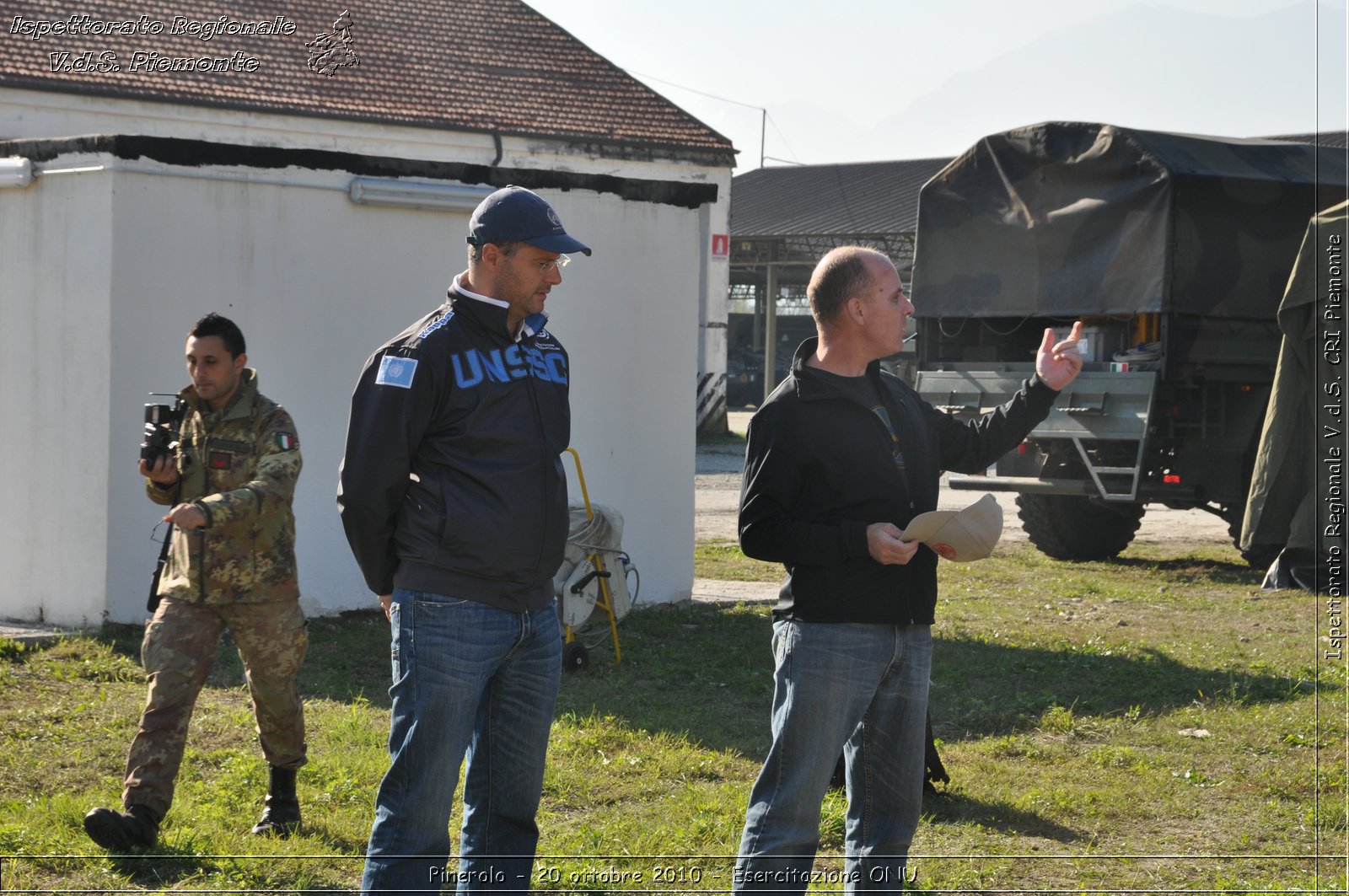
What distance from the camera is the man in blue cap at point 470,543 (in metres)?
3.43

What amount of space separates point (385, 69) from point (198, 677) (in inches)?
774

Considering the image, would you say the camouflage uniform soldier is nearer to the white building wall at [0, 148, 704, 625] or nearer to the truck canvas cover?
the white building wall at [0, 148, 704, 625]

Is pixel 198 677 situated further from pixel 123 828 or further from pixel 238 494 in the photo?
pixel 238 494

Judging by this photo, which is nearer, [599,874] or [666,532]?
[599,874]

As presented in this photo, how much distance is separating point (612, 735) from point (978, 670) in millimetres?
2643

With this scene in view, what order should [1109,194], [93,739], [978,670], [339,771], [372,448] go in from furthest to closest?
[1109,194]
[978,670]
[93,739]
[339,771]
[372,448]

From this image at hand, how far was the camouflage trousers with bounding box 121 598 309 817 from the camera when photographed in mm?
4816

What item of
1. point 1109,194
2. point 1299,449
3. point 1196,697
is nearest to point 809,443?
point 1196,697

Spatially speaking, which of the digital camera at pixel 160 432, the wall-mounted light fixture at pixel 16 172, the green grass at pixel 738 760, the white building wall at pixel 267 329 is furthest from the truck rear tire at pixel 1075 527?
the digital camera at pixel 160 432

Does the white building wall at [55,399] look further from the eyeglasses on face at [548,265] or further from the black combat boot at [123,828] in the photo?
the eyeglasses on face at [548,265]

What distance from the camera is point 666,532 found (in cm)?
1013

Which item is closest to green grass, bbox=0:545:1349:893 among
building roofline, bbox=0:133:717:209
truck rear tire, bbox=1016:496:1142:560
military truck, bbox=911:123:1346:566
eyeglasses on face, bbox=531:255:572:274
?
military truck, bbox=911:123:1346:566

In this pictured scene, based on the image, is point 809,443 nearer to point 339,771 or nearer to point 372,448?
point 372,448

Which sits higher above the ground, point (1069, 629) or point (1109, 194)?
point (1109, 194)
